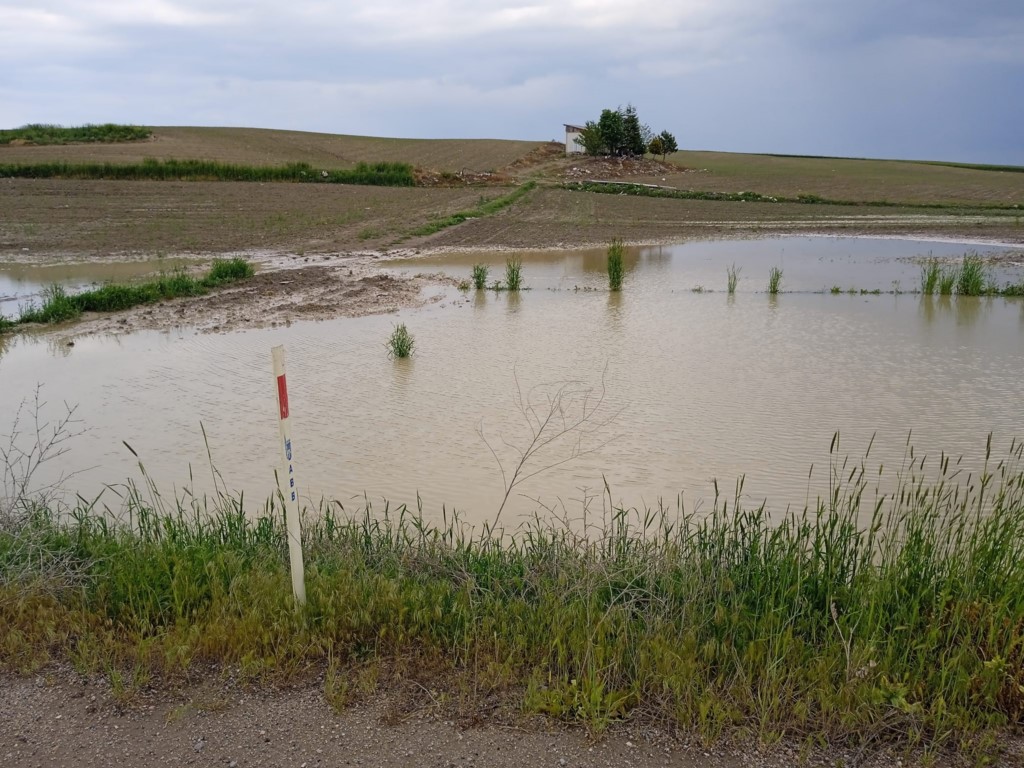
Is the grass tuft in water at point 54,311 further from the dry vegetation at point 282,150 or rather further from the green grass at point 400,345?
the dry vegetation at point 282,150

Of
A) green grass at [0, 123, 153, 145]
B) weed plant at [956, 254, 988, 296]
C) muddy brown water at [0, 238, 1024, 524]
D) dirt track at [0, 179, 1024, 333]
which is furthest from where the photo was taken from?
green grass at [0, 123, 153, 145]

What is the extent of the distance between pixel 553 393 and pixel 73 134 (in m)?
49.3

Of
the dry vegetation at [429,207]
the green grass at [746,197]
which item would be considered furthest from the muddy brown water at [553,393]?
the green grass at [746,197]

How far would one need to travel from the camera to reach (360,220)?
25.4 metres

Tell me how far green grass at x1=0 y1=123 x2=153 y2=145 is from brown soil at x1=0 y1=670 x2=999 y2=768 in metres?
50.2

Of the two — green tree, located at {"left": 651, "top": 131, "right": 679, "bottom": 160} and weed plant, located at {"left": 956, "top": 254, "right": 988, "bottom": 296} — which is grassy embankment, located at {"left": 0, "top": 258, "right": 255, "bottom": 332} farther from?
green tree, located at {"left": 651, "top": 131, "right": 679, "bottom": 160}

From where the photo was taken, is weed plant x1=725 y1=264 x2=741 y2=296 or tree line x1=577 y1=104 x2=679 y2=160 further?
tree line x1=577 y1=104 x2=679 y2=160

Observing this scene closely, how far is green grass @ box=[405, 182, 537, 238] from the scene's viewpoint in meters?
23.5

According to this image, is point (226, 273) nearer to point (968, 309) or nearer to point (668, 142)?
point (968, 309)

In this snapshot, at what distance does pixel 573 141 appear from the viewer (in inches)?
2343

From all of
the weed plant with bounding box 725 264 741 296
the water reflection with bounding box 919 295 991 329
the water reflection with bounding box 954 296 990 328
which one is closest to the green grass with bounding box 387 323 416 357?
the weed plant with bounding box 725 264 741 296

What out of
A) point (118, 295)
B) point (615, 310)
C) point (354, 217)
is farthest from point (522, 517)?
point (354, 217)

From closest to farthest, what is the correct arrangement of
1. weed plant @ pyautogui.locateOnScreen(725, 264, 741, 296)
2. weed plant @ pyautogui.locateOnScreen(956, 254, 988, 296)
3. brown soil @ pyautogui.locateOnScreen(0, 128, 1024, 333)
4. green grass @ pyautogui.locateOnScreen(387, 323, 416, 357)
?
green grass @ pyautogui.locateOnScreen(387, 323, 416, 357)
weed plant @ pyautogui.locateOnScreen(956, 254, 988, 296)
weed plant @ pyautogui.locateOnScreen(725, 264, 741, 296)
brown soil @ pyautogui.locateOnScreen(0, 128, 1024, 333)

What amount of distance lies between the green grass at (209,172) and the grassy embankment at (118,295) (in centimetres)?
2405
